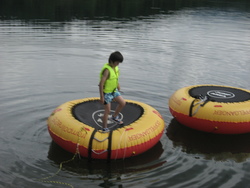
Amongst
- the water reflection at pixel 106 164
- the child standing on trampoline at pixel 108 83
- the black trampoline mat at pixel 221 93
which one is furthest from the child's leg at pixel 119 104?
the black trampoline mat at pixel 221 93

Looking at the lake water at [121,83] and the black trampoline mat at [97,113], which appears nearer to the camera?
the lake water at [121,83]

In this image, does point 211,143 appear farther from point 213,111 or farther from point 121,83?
point 121,83

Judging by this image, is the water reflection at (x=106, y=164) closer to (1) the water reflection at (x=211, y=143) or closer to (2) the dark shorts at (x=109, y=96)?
(1) the water reflection at (x=211, y=143)

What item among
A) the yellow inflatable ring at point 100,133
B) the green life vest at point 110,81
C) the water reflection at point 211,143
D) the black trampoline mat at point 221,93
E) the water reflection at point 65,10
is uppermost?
the water reflection at point 65,10

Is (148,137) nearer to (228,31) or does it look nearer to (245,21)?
(228,31)

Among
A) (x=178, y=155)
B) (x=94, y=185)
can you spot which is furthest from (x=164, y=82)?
(x=94, y=185)

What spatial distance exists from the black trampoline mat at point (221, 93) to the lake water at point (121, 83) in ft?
3.33

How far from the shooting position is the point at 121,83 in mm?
12555

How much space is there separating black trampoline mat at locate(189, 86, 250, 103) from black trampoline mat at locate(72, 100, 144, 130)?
1833mm

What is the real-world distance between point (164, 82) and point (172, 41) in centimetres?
982

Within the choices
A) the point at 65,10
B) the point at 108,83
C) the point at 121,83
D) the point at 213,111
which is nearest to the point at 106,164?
the point at 108,83

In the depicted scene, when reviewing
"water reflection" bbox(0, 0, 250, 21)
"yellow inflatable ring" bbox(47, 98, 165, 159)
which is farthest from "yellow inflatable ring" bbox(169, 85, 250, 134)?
"water reflection" bbox(0, 0, 250, 21)

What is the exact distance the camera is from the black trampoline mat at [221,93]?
8.51 meters

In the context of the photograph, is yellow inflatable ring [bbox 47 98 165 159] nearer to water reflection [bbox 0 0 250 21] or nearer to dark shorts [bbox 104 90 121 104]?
dark shorts [bbox 104 90 121 104]
